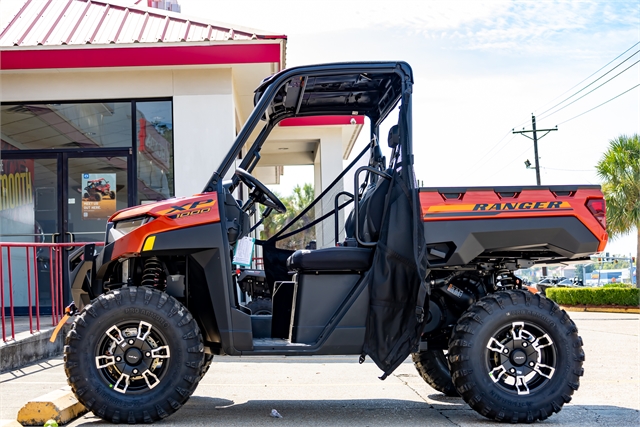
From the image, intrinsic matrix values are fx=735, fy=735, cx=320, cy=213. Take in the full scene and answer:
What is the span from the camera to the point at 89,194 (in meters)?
11.7

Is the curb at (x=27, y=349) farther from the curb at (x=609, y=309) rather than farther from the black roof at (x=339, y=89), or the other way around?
the curb at (x=609, y=309)

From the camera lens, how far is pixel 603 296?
25.4 meters

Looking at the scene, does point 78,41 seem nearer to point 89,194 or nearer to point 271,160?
point 89,194

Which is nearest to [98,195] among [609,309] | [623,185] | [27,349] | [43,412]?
[27,349]

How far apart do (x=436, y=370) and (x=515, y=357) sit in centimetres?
117

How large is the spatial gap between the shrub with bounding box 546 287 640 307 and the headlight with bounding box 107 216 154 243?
75.8 feet

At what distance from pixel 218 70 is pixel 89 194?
2839mm

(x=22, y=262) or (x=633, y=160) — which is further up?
(x=633, y=160)

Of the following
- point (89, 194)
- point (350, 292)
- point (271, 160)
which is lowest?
point (350, 292)

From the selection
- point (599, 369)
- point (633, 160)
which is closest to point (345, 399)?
point (599, 369)

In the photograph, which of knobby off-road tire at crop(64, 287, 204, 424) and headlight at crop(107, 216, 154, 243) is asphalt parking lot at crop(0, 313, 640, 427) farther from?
headlight at crop(107, 216, 154, 243)

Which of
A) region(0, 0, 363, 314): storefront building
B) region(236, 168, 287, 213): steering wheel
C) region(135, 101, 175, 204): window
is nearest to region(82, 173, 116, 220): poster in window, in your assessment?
region(0, 0, 363, 314): storefront building

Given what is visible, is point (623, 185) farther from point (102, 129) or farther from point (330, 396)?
point (330, 396)

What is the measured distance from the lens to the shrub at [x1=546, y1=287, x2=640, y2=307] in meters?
25.0
